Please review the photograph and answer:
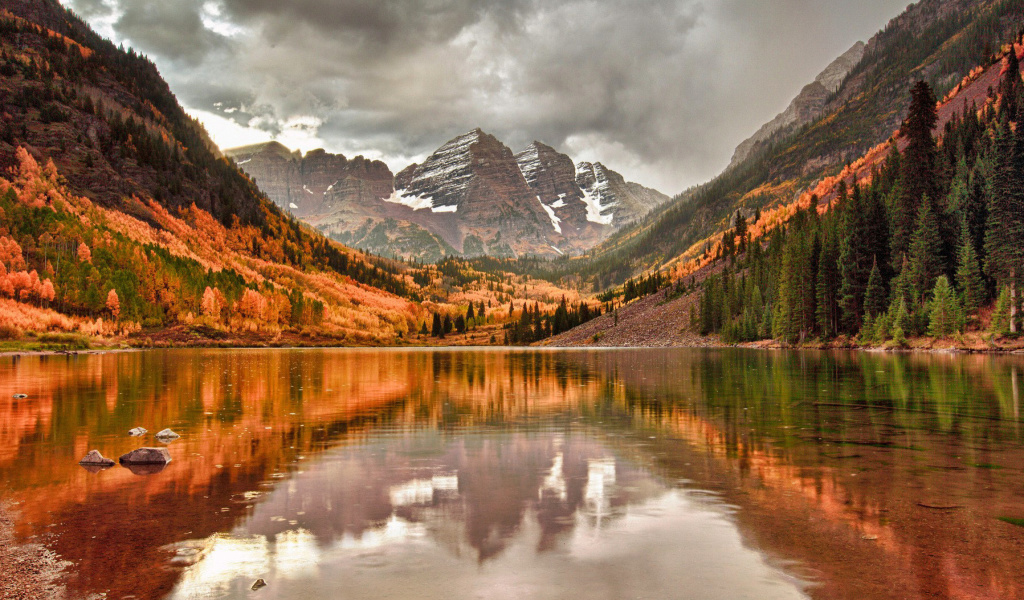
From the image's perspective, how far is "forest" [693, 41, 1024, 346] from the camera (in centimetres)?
8944

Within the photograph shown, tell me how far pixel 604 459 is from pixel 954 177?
134m

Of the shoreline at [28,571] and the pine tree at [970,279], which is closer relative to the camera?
the shoreline at [28,571]

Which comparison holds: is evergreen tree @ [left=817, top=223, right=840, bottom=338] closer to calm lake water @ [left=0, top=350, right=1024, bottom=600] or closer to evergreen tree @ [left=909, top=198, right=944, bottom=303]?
evergreen tree @ [left=909, top=198, right=944, bottom=303]

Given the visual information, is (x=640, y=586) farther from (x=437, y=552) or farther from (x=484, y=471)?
(x=484, y=471)

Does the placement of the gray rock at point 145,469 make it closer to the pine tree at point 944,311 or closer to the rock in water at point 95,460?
the rock in water at point 95,460

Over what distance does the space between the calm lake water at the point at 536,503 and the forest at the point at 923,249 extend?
77230 mm

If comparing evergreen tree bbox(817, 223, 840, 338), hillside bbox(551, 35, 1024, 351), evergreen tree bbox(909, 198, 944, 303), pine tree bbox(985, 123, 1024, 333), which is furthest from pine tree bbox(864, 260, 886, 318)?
pine tree bbox(985, 123, 1024, 333)

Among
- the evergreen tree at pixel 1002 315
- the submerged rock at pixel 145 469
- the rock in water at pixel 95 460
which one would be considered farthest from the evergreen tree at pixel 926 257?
the rock in water at pixel 95 460

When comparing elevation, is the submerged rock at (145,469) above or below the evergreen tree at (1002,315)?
below

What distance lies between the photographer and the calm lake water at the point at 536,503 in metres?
9.39

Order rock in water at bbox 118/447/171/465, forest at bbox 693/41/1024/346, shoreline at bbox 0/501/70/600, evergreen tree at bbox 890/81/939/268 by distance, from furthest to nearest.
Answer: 1. evergreen tree at bbox 890/81/939/268
2. forest at bbox 693/41/1024/346
3. rock in water at bbox 118/447/171/465
4. shoreline at bbox 0/501/70/600

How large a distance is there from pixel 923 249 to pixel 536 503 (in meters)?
115

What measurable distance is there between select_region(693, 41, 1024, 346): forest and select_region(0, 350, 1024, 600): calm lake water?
77.2 metres

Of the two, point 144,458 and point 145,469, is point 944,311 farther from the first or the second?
point 145,469
